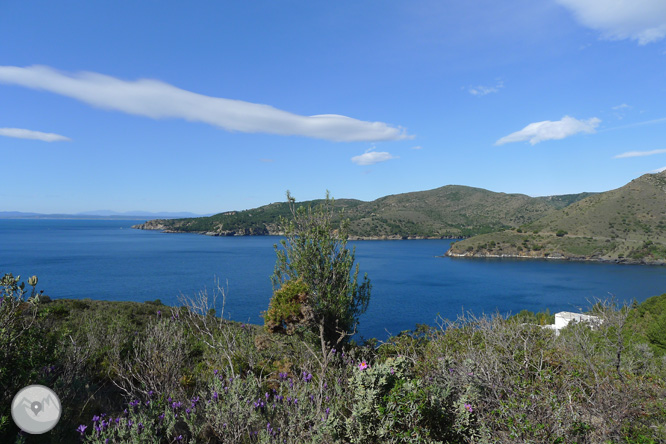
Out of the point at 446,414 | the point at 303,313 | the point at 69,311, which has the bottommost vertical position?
the point at 69,311

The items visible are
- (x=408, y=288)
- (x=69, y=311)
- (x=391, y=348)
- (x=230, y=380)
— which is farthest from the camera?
(x=408, y=288)

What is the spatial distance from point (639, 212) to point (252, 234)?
141 meters

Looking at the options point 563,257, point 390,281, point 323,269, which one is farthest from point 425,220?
point 323,269

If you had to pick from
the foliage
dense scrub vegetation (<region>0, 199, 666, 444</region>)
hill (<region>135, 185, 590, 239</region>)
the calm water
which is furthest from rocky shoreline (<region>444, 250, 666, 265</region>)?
the foliage

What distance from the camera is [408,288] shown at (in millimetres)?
62344

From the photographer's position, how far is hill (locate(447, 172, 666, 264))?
8981cm

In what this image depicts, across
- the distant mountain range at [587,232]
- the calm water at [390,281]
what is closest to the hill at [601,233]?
the distant mountain range at [587,232]

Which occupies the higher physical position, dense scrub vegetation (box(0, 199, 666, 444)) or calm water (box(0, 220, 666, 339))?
dense scrub vegetation (box(0, 199, 666, 444))

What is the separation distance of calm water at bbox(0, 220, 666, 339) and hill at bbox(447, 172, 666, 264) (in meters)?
7.28

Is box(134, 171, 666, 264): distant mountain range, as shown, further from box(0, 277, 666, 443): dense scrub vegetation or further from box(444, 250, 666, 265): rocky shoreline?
box(0, 277, 666, 443): dense scrub vegetation

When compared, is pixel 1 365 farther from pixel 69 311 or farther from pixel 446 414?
pixel 69 311

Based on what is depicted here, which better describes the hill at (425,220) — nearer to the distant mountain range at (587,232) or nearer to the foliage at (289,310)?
the distant mountain range at (587,232)

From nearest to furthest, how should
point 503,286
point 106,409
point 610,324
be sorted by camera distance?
point 106,409, point 610,324, point 503,286

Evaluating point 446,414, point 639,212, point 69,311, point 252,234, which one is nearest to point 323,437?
point 446,414
